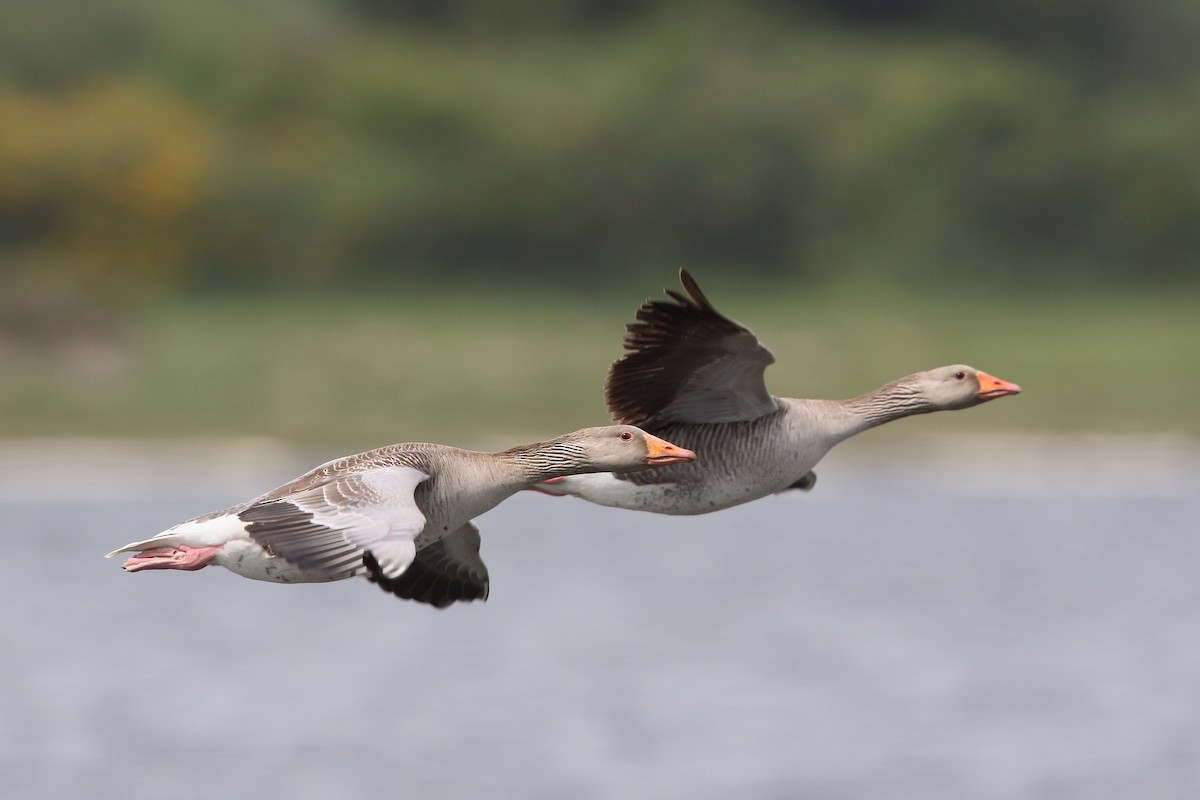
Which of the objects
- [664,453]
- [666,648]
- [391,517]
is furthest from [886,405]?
[666,648]

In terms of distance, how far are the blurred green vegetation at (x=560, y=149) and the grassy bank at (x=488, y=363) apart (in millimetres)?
2156

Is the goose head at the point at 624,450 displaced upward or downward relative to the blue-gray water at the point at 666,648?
downward

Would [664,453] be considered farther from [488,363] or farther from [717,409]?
[488,363]

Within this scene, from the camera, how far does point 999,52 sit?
215 feet

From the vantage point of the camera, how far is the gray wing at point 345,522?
7602 millimetres

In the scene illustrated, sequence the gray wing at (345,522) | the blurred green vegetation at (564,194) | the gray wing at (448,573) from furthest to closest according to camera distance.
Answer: the blurred green vegetation at (564,194), the gray wing at (448,573), the gray wing at (345,522)

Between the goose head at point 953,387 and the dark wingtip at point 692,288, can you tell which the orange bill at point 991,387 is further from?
the dark wingtip at point 692,288

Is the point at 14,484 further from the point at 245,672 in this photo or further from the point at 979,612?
the point at 979,612

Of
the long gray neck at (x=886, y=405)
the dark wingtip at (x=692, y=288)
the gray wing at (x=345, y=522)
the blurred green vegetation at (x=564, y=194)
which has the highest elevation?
the blurred green vegetation at (x=564, y=194)

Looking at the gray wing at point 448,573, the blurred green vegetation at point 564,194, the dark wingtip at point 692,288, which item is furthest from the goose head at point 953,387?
the blurred green vegetation at point 564,194

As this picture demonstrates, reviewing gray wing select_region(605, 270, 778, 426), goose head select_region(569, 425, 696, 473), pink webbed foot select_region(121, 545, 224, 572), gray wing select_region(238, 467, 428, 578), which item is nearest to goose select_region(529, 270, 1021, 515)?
gray wing select_region(605, 270, 778, 426)

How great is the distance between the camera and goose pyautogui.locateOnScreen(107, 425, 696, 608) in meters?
7.73

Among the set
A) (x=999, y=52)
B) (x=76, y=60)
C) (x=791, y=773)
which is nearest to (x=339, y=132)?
(x=76, y=60)

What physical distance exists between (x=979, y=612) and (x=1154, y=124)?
21617mm
